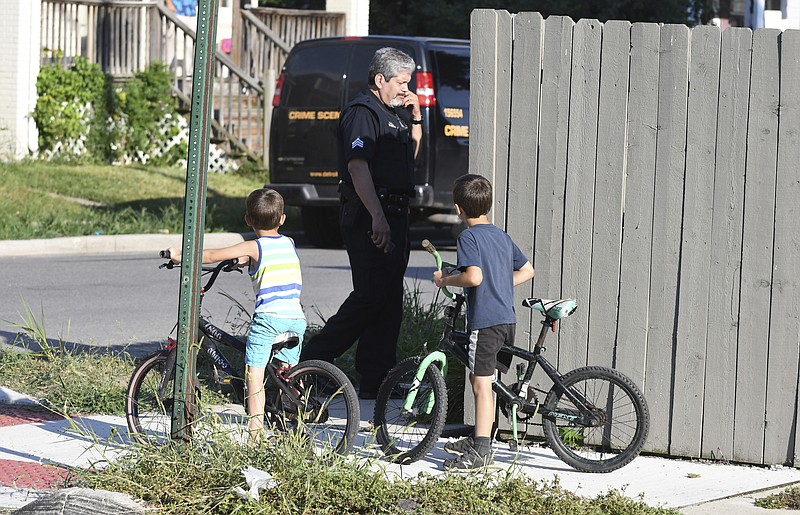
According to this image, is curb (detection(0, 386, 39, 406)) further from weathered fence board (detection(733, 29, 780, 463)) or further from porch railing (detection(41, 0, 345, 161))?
porch railing (detection(41, 0, 345, 161))

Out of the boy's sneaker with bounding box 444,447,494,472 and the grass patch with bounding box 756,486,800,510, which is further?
the boy's sneaker with bounding box 444,447,494,472

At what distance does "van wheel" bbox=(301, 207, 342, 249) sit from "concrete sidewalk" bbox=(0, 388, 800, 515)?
27.5 ft

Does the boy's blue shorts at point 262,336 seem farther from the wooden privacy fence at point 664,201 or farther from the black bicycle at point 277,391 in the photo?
the wooden privacy fence at point 664,201

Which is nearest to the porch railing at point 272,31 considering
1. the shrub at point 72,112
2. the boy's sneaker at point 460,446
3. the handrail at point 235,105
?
the handrail at point 235,105

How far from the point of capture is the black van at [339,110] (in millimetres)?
13586

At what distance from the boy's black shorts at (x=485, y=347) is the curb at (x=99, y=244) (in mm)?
7764

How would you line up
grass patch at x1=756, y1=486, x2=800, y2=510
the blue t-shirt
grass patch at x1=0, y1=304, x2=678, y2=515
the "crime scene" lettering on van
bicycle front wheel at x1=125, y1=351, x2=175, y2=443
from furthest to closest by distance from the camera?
1. the "crime scene" lettering on van
2. bicycle front wheel at x1=125, y1=351, x2=175, y2=443
3. the blue t-shirt
4. grass patch at x1=756, y1=486, x2=800, y2=510
5. grass patch at x1=0, y1=304, x2=678, y2=515

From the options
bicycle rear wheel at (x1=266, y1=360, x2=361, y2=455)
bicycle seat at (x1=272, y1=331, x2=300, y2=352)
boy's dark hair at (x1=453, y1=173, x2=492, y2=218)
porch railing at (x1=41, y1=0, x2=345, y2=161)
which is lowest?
bicycle rear wheel at (x1=266, y1=360, x2=361, y2=455)

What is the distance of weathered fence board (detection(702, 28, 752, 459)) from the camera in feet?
19.7

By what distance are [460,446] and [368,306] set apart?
4.46 ft

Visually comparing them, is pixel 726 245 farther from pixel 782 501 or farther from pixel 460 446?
pixel 460 446

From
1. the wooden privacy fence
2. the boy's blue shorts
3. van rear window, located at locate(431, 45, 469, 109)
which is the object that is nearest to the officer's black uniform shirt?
the wooden privacy fence

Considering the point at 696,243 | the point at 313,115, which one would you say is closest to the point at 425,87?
the point at 313,115

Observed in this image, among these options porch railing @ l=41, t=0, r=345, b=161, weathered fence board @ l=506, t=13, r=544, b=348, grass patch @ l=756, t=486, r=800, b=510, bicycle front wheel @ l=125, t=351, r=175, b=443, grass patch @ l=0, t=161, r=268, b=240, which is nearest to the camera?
grass patch @ l=756, t=486, r=800, b=510
